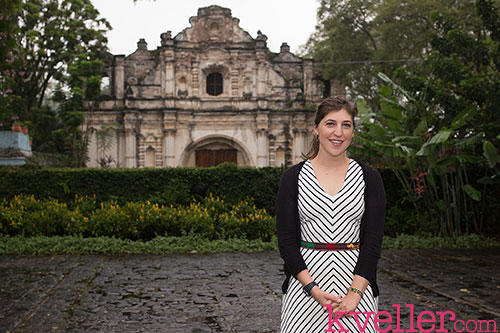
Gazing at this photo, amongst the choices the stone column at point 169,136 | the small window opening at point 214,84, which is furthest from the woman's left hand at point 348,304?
the small window opening at point 214,84

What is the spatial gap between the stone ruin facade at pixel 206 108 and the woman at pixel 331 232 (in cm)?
2259

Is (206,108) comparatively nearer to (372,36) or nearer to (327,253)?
(372,36)

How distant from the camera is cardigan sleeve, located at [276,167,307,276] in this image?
2477mm

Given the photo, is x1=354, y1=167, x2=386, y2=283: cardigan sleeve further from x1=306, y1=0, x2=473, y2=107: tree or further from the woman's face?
x1=306, y1=0, x2=473, y2=107: tree

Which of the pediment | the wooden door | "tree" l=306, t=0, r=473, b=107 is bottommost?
the wooden door

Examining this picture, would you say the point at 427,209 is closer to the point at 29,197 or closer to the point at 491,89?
the point at 491,89

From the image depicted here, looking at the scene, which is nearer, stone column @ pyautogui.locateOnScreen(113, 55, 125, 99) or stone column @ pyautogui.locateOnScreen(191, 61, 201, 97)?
stone column @ pyautogui.locateOnScreen(191, 61, 201, 97)

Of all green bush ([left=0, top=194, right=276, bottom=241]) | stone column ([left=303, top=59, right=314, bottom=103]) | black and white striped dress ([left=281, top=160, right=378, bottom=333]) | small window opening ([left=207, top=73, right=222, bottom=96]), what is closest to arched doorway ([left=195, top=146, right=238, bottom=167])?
small window opening ([left=207, top=73, right=222, bottom=96])

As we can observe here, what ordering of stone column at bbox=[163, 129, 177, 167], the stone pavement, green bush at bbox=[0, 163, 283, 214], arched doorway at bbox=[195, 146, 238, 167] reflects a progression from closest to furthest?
the stone pavement → green bush at bbox=[0, 163, 283, 214] → stone column at bbox=[163, 129, 177, 167] → arched doorway at bbox=[195, 146, 238, 167]

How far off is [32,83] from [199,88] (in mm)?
8955

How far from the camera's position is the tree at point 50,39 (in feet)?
81.6

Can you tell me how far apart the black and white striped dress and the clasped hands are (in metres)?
0.08

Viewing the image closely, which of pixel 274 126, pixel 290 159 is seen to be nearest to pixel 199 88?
pixel 274 126

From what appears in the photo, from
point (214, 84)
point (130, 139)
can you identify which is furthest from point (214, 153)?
point (130, 139)
